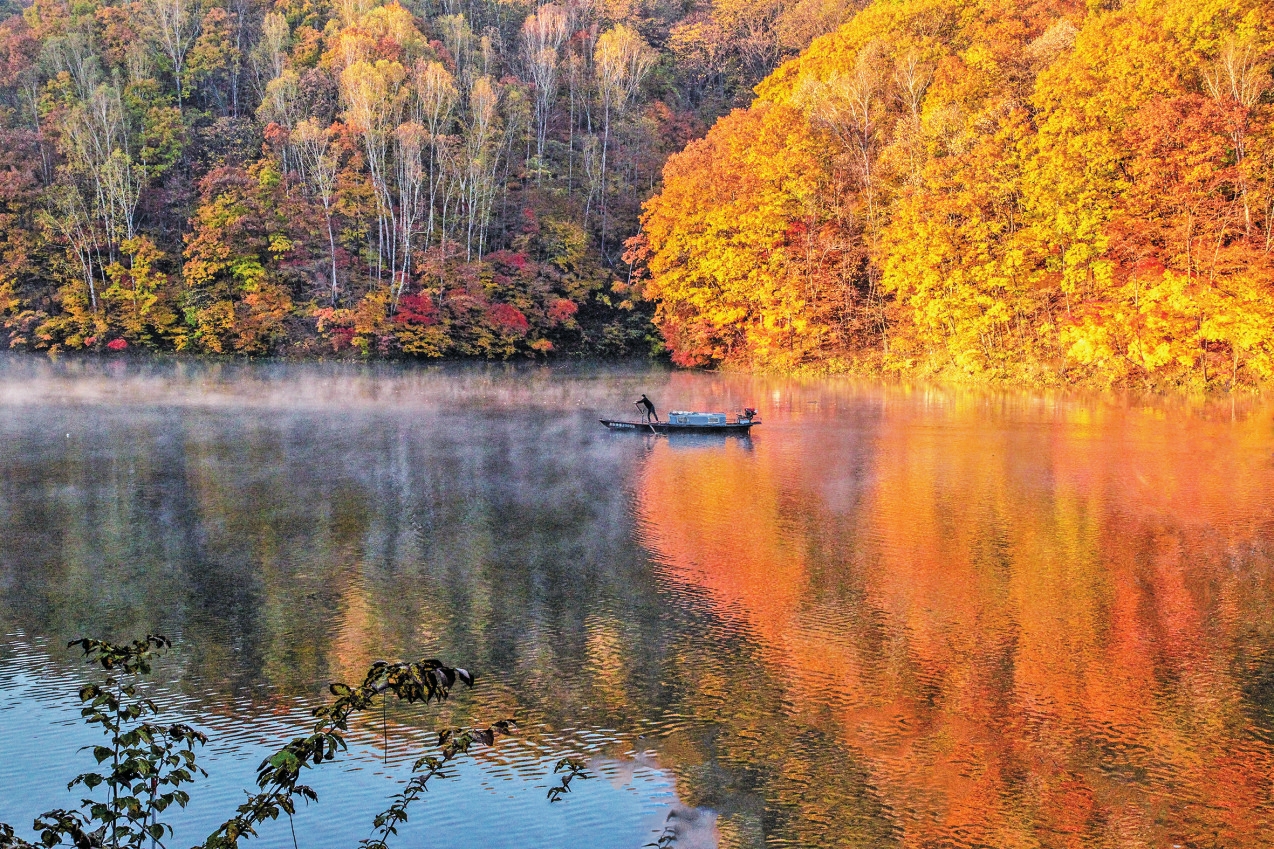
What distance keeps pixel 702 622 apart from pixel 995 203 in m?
30.8

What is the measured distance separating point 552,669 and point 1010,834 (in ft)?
13.2

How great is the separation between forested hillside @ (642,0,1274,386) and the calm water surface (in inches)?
465

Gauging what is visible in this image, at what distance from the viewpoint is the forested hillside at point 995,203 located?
3097 centimetres

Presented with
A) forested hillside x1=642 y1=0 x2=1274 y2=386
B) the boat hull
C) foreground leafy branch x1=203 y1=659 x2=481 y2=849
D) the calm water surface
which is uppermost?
forested hillside x1=642 y1=0 x2=1274 y2=386

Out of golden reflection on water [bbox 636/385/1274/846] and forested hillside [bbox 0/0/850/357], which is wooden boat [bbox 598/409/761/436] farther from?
forested hillside [bbox 0/0/850/357]

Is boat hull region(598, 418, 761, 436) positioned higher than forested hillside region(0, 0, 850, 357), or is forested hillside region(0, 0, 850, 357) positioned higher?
forested hillside region(0, 0, 850, 357)

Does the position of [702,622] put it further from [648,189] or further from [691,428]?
[648,189]

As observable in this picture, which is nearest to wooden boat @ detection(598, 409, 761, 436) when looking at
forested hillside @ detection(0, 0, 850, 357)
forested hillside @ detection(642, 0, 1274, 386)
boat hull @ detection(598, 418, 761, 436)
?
boat hull @ detection(598, 418, 761, 436)

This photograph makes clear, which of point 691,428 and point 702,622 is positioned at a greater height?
point 691,428

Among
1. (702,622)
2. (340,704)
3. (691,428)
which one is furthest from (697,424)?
(340,704)

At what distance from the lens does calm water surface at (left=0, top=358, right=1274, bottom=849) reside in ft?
22.4

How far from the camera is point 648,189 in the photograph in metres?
56.9

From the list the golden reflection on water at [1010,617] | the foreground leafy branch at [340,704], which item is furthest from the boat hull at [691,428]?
the foreground leafy branch at [340,704]

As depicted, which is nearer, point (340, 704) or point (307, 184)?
point (340, 704)
